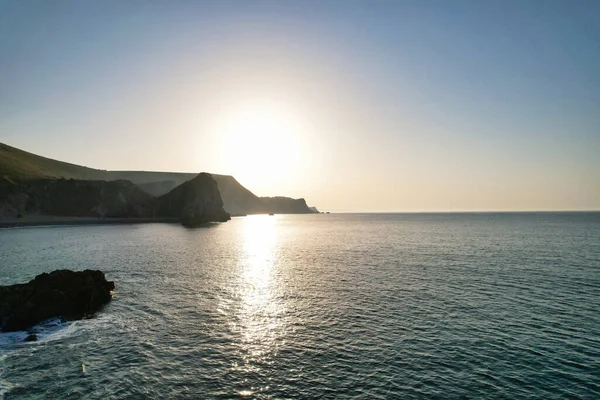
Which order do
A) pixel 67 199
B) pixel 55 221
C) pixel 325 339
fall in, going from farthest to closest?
pixel 67 199 < pixel 55 221 < pixel 325 339

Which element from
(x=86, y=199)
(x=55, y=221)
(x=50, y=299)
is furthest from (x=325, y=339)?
(x=86, y=199)

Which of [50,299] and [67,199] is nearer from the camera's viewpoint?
[50,299]

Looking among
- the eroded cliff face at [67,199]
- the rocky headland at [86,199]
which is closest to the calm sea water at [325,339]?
the rocky headland at [86,199]

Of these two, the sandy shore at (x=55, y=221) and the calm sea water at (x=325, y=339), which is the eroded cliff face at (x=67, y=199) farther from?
the calm sea water at (x=325, y=339)

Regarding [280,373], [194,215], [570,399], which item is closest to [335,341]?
[280,373]

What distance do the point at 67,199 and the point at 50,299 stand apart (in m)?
181

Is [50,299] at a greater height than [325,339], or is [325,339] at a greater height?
[50,299]

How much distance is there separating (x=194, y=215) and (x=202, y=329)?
551ft

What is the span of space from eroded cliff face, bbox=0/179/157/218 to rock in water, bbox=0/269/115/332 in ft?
524

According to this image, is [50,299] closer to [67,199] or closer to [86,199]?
[67,199]

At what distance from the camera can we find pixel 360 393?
18.1 metres

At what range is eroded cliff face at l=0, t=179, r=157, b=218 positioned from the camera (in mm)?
154000

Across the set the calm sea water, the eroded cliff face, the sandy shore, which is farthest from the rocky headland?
the calm sea water

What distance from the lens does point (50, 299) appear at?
31734 mm
